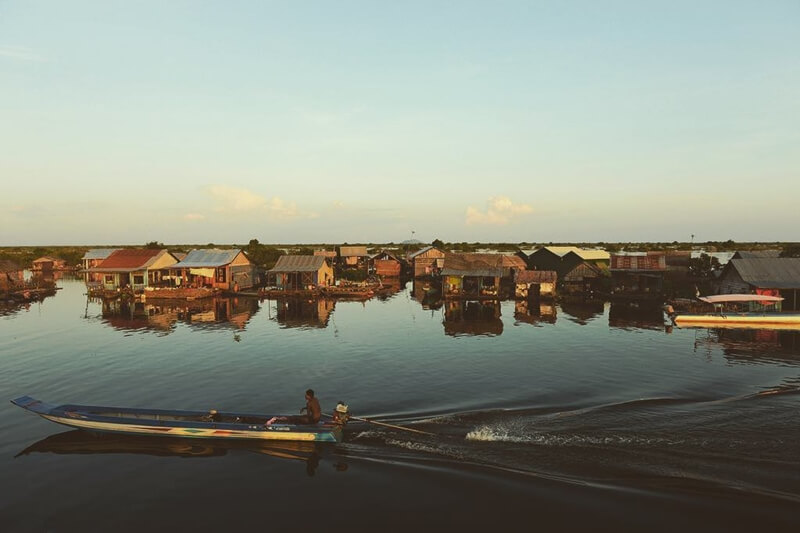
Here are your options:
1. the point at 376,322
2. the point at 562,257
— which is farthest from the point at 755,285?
the point at 376,322

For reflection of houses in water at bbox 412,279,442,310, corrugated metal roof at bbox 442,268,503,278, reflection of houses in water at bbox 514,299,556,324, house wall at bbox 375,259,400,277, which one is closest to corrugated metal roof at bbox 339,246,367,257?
house wall at bbox 375,259,400,277

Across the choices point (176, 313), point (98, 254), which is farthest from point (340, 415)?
point (98, 254)

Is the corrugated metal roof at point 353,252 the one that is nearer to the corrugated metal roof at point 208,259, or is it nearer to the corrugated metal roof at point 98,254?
the corrugated metal roof at point 208,259

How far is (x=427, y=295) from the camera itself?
220 feet

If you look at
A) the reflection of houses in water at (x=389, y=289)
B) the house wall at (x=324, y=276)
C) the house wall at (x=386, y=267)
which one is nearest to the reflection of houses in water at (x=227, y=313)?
the house wall at (x=324, y=276)

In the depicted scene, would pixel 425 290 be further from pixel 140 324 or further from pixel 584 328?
pixel 140 324

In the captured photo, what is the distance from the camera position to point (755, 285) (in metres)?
45.3

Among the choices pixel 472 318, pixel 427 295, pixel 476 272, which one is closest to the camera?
pixel 472 318

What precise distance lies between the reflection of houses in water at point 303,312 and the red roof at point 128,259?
22677 mm

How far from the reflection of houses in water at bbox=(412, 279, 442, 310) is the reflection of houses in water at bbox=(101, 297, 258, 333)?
65.1 feet

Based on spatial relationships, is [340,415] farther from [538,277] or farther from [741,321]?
[538,277]

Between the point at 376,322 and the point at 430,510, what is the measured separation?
3162 cm

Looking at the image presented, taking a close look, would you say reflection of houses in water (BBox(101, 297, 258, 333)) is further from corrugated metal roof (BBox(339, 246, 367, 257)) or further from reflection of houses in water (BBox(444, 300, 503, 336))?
corrugated metal roof (BBox(339, 246, 367, 257))

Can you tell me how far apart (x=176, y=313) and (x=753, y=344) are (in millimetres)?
51848
